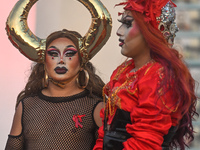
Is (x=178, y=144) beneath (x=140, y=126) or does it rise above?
beneath

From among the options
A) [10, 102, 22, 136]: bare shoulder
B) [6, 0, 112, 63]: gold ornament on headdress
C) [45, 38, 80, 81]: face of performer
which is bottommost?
[10, 102, 22, 136]: bare shoulder

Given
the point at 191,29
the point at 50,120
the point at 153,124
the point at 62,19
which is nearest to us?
the point at 153,124

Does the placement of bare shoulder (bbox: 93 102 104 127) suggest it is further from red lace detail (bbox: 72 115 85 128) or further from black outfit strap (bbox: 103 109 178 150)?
black outfit strap (bbox: 103 109 178 150)

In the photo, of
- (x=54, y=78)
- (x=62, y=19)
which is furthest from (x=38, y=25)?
(x=54, y=78)

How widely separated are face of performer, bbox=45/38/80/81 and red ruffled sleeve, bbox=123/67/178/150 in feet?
1.76

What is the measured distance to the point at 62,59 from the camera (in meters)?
2.18

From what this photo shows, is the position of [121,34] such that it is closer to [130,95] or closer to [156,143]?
[130,95]

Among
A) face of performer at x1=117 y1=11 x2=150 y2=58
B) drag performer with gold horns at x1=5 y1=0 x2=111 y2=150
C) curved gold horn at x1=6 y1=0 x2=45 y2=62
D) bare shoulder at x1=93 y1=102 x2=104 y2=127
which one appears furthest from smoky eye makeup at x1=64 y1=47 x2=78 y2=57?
face of performer at x1=117 y1=11 x2=150 y2=58

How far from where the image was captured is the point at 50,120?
217cm

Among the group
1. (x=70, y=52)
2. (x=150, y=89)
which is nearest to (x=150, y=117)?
(x=150, y=89)

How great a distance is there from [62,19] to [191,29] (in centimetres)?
143

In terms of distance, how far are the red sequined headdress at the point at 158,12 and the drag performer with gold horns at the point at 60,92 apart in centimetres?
42

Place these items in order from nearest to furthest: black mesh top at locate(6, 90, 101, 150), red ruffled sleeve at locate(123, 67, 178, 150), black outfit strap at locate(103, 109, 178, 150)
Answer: red ruffled sleeve at locate(123, 67, 178, 150), black outfit strap at locate(103, 109, 178, 150), black mesh top at locate(6, 90, 101, 150)

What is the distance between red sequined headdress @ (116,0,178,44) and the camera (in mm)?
1782
